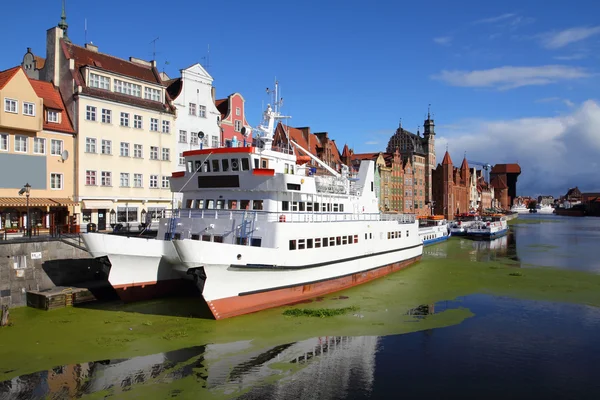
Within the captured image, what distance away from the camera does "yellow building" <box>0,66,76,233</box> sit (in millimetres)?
29016

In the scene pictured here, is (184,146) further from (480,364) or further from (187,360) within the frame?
(480,364)

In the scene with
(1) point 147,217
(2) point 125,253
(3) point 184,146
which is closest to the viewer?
(2) point 125,253

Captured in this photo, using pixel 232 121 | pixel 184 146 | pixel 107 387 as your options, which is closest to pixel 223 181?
pixel 107 387

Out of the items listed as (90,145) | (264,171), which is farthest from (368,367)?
(90,145)

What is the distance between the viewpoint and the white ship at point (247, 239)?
20797 mm

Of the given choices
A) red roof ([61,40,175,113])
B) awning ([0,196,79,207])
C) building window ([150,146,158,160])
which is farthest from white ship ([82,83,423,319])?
red roof ([61,40,175,113])

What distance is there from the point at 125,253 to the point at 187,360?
296 inches

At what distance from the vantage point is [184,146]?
42.0 m

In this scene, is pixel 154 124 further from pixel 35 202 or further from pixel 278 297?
pixel 278 297

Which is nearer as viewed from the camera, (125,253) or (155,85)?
(125,253)

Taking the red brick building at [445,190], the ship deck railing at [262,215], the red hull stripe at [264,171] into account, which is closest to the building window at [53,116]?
the ship deck railing at [262,215]

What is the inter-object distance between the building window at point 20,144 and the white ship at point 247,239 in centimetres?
1169

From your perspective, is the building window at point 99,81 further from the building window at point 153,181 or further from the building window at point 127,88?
the building window at point 153,181

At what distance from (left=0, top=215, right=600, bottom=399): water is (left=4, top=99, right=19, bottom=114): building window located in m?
20.0
